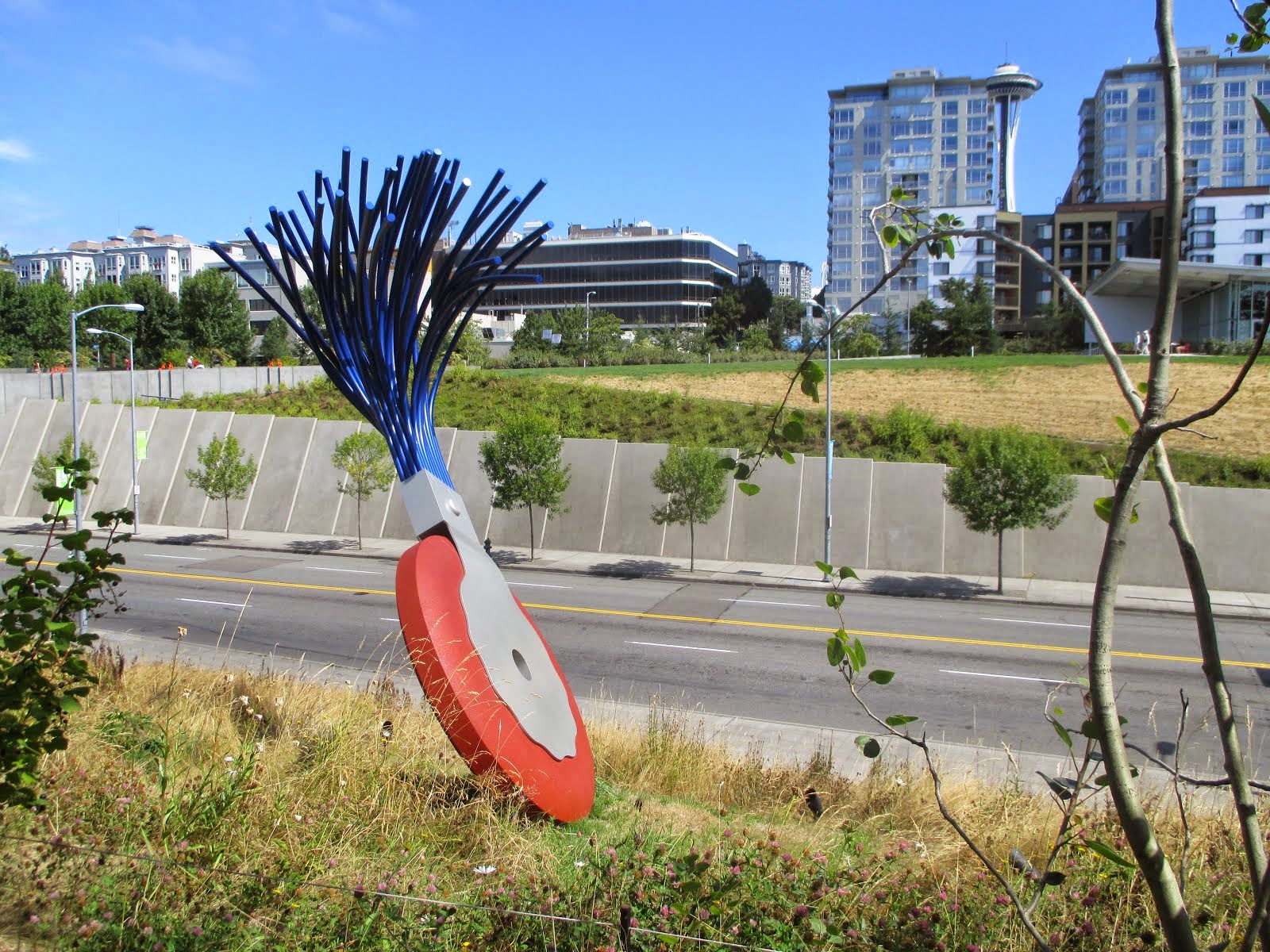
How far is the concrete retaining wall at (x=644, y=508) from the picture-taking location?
2439cm

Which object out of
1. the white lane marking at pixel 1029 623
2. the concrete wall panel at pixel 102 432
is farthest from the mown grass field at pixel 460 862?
the concrete wall panel at pixel 102 432

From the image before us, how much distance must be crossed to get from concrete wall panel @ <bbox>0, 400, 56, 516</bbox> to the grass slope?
4.28m

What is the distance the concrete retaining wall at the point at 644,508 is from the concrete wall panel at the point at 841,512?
0.03 m

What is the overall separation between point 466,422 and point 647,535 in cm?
954

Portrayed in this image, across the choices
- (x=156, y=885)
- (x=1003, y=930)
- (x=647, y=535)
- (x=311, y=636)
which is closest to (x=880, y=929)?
(x=1003, y=930)

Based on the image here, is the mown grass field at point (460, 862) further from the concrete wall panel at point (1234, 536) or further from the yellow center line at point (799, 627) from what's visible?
the concrete wall panel at point (1234, 536)

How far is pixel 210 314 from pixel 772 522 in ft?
176

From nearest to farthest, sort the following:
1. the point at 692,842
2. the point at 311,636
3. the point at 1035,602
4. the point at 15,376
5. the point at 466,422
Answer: the point at 692,842 < the point at 311,636 < the point at 1035,602 < the point at 466,422 < the point at 15,376

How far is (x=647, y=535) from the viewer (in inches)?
1104

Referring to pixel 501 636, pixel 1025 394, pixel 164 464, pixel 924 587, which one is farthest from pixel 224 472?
pixel 1025 394

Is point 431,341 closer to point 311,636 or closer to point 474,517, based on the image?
point 311,636

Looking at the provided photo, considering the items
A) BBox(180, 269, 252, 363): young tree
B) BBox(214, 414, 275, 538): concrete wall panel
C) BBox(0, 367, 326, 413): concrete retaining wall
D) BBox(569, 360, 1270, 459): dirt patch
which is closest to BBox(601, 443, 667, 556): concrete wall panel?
BBox(569, 360, 1270, 459): dirt patch

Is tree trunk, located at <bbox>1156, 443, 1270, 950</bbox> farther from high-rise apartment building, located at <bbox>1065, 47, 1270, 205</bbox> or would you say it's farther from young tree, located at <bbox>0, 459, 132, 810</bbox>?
high-rise apartment building, located at <bbox>1065, 47, 1270, 205</bbox>

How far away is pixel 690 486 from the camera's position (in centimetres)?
2533
